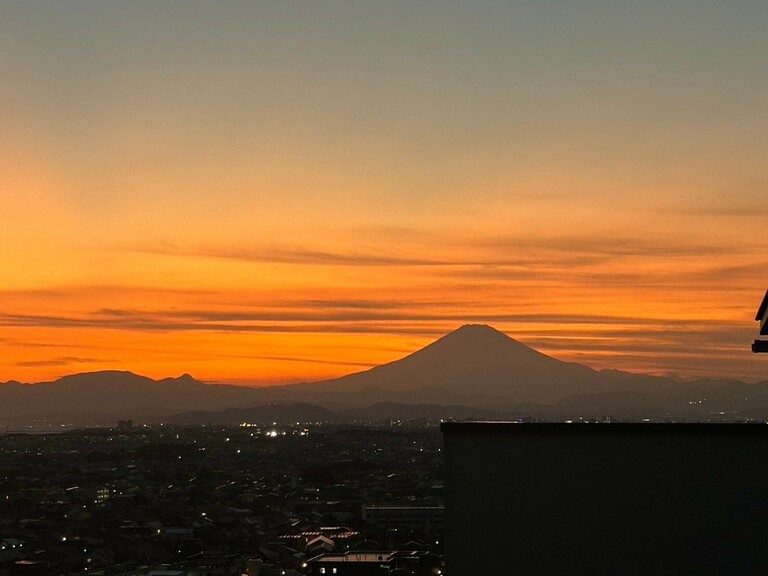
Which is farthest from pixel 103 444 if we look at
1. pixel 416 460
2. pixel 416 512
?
pixel 416 512

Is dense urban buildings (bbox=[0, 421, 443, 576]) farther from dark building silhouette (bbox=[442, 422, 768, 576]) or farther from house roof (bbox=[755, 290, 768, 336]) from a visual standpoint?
dark building silhouette (bbox=[442, 422, 768, 576])

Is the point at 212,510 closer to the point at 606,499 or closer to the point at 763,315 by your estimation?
the point at 763,315

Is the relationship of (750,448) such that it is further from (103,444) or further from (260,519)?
(103,444)

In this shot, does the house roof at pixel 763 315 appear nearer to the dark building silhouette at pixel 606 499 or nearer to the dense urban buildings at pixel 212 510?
the dark building silhouette at pixel 606 499

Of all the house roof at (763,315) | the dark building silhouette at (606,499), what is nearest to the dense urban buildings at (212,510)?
the house roof at (763,315)

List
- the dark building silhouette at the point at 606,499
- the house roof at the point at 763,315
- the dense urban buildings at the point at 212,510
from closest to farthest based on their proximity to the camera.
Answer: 1. the dark building silhouette at the point at 606,499
2. the house roof at the point at 763,315
3. the dense urban buildings at the point at 212,510

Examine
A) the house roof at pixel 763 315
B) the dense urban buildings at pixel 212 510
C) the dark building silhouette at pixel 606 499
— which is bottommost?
the dense urban buildings at pixel 212 510

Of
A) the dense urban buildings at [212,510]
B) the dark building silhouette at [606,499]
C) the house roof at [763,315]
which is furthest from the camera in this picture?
the dense urban buildings at [212,510]

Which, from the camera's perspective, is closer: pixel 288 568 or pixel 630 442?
pixel 630 442
